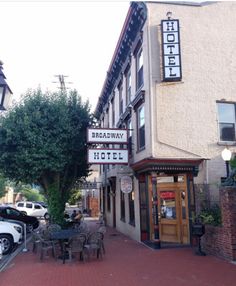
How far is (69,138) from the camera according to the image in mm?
16906

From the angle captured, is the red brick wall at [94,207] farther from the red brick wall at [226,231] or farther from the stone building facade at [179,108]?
the red brick wall at [226,231]

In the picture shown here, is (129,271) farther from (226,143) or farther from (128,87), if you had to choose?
(128,87)

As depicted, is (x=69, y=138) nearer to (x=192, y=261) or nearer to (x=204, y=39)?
(x=204, y=39)

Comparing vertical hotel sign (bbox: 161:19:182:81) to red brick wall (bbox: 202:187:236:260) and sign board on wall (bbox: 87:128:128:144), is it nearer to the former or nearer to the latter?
sign board on wall (bbox: 87:128:128:144)

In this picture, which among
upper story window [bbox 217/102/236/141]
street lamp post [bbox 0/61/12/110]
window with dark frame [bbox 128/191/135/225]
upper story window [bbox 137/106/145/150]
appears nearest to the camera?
street lamp post [bbox 0/61/12/110]

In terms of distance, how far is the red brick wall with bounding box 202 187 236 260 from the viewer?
10.6 m

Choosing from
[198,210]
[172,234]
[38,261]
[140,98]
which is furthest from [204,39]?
[38,261]

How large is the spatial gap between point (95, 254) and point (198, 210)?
406 cm

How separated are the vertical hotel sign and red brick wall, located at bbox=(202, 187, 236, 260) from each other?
16.2 ft

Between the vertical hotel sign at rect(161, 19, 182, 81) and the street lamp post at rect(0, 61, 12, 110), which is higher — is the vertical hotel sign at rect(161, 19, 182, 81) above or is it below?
above

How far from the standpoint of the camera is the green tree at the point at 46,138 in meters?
16.2

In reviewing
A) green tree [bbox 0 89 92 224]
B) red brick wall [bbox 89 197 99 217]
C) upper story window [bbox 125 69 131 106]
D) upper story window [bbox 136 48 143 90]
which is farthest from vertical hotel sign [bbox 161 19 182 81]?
red brick wall [bbox 89 197 99 217]

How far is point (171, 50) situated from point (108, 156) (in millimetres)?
4846

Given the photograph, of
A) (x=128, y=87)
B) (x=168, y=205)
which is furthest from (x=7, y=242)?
(x=128, y=87)
